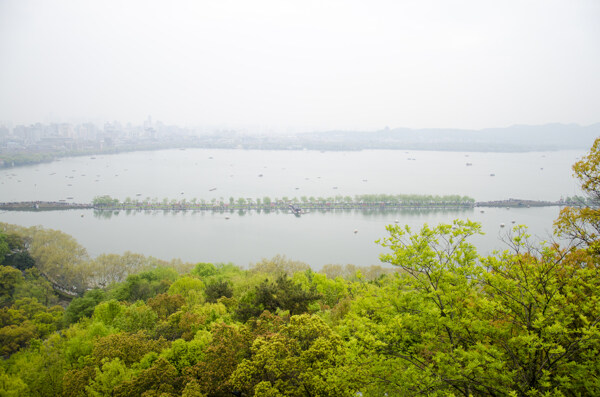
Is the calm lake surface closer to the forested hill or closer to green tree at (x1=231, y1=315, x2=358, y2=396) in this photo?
green tree at (x1=231, y1=315, x2=358, y2=396)

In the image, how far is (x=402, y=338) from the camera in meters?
1.73

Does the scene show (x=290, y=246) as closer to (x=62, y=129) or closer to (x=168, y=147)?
(x=168, y=147)

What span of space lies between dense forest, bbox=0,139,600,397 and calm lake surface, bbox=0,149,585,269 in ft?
19.3

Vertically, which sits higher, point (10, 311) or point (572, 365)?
point (572, 365)

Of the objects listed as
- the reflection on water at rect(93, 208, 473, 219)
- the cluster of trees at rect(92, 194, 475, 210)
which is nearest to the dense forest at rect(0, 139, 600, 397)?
A: the reflection on water at rect(93, 208, 473, 219)

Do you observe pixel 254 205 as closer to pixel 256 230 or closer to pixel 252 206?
pixel 252 206

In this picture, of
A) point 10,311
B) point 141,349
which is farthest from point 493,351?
point 10,311

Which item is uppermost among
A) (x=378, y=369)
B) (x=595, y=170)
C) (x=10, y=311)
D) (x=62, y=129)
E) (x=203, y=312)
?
(x=62, y=129)

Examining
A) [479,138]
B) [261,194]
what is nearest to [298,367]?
[261,194]

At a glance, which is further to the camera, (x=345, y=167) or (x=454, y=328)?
(x=345, y=167)

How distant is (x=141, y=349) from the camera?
2684 millimetres

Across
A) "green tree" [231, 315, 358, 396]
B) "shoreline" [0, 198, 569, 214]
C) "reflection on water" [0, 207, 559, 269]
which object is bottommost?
"reflection on water" [0, 207, 559, 269]

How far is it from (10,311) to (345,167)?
75.8 feet

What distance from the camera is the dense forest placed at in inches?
58.5
